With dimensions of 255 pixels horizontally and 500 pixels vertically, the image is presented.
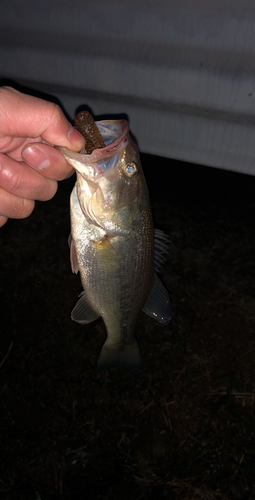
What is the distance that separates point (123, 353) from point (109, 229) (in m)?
Answer: 1.06

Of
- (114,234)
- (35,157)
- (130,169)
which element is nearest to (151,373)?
(114,234)

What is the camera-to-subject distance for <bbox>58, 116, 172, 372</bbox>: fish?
1.62 metres

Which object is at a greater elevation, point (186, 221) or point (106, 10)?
point (106, 10)

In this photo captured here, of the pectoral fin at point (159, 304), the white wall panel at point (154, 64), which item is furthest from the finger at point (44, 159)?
the white wall panel at point (154, 64)

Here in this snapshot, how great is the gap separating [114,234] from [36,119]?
2.21 ft

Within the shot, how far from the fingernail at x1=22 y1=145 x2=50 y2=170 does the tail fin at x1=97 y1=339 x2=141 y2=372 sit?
129 cm

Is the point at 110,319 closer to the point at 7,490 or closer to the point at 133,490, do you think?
the point at 133,490

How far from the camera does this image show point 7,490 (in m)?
2.98

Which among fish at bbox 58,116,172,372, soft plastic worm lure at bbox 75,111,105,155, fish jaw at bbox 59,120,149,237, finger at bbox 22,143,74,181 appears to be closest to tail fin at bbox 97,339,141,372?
fish at bbox 58,116,172,372

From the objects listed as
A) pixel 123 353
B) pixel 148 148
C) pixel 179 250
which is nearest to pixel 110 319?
pixel 123 353

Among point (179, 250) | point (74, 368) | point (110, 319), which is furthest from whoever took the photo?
point (179, 250)

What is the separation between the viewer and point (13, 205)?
1962 mm

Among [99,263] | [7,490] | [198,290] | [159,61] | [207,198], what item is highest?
[159,61]

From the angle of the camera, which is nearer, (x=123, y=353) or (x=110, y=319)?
(x=110, y=319)
